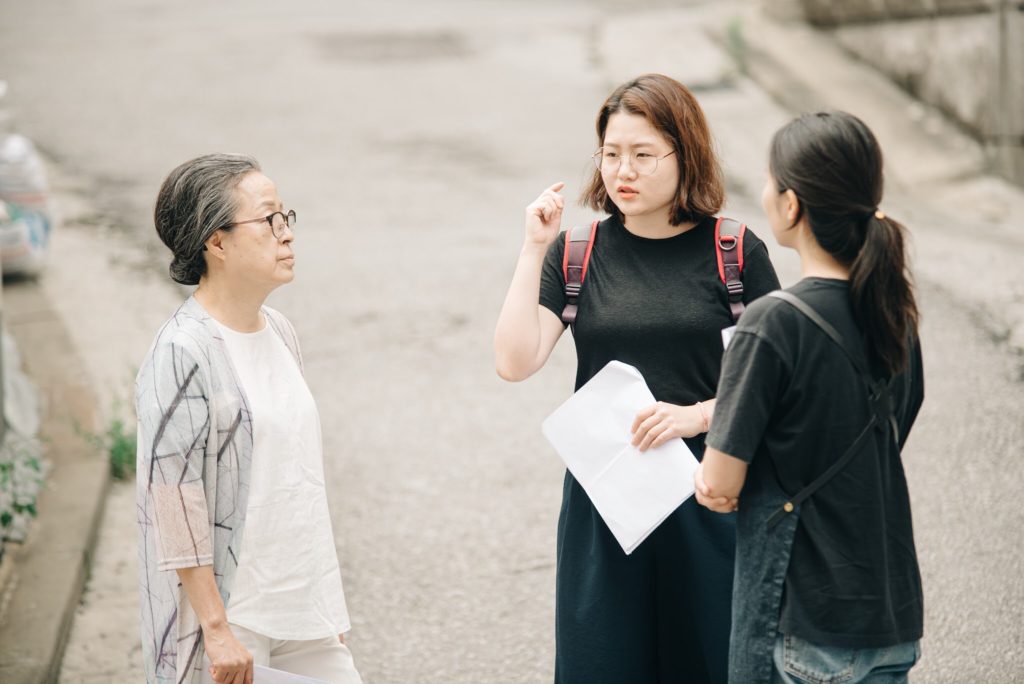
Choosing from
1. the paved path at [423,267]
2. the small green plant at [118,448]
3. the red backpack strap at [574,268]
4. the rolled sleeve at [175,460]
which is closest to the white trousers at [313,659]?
the rolled sleeve at [175,460]

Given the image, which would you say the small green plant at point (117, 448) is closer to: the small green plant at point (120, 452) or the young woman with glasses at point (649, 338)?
the small green plant at point (120, 452)

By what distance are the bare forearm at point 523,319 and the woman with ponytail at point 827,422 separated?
0.67 metres

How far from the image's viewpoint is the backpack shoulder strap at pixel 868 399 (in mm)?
2230

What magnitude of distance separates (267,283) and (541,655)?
6.38ft

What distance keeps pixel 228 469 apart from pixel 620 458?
0.92 meters

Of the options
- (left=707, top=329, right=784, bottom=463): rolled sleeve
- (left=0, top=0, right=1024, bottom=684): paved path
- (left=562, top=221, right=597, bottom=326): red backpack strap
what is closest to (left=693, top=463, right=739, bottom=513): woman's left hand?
(left=707, top=329, right=784, bottom=463): rolled sleeve

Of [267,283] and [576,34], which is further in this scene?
[576,34]

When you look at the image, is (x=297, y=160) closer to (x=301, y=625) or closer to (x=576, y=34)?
(x=576, y=34)

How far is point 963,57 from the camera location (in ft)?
31.8

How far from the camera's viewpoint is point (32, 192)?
24.7 feet

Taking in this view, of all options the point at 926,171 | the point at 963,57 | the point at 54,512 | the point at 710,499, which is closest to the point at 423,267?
the point at 54,512

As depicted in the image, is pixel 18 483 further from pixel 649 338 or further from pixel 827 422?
pixel 827 422

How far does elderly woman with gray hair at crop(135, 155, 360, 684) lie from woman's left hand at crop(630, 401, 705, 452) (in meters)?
0.77

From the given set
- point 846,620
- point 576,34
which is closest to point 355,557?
point 846,620
